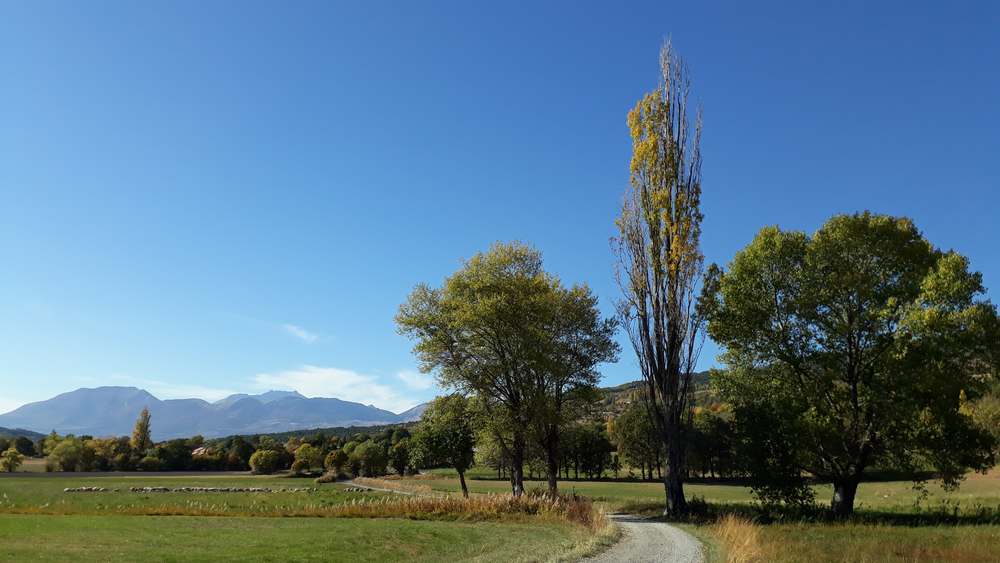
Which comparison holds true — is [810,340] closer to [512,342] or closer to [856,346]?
[856,346]

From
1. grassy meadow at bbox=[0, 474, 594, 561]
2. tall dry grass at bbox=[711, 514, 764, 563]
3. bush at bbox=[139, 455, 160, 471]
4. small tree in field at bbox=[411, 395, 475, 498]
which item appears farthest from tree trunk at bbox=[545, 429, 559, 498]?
bush at bbox=[139, 455, 160, 471]

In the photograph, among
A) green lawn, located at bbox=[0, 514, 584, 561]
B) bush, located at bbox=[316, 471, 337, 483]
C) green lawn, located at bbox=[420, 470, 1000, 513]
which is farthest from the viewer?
bush, located at bbox=[316, 471, 337, 483]

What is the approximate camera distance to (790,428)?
29.1 m

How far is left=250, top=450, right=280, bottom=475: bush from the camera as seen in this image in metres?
105

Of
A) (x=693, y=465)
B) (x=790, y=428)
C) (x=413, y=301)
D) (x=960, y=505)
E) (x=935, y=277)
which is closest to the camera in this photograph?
(x=935, y=277)

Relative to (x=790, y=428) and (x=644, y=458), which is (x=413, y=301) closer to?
(x=790, y=428)

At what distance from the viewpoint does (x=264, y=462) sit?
4149 inches

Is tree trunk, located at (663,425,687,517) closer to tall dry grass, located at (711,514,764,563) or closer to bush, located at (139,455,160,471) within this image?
tall dry grass, located at (711,514,764,563)

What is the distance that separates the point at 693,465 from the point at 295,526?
8139cm

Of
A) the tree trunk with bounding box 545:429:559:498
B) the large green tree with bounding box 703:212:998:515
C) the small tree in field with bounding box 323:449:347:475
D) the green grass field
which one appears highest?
the large green tree with bounding box 703:212:998:515

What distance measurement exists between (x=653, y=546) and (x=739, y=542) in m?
2.54

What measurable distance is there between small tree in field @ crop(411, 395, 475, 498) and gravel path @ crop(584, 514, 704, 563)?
18.7 metres

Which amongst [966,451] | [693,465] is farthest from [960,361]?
[693,465]

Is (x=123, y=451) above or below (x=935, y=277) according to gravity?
below
